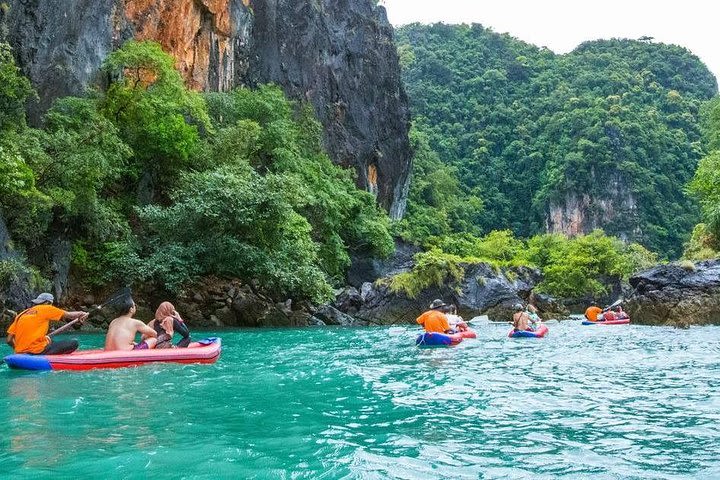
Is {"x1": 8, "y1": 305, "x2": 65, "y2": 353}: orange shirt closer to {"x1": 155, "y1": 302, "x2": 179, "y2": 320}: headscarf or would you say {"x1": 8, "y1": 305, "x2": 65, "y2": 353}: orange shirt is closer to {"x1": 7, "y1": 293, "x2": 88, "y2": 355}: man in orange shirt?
{"x1": 7, "y1": 293, "x2": 88, "y2": 355}: man in orange shirt

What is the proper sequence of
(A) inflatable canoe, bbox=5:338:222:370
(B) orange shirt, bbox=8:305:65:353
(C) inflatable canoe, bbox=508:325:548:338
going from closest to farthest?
(A) inflatable canoe, bbox=5:338:222:370, (B) orange shirt, bbox=8:305:65:353, (C) inflatable canoe, bbox=508:325:548:338

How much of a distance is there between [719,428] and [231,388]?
5639mm

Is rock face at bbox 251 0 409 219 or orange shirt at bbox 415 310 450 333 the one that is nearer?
orange shirt at bbox 415 310 450 333

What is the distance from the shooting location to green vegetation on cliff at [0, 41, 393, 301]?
17.1 meters

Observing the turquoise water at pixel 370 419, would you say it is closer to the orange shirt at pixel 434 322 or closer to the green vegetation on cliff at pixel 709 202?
the orange shirt at pixel 434 322

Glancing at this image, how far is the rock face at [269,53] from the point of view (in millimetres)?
20078

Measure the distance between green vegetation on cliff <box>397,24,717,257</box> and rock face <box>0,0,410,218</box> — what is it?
1303 centimetres

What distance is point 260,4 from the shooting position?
111 feet

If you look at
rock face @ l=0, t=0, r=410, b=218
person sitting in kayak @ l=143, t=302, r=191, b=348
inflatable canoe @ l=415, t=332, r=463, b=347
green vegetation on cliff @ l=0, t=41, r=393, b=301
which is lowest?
inflatable canoe @ l=415, t=332, r=463, b=347

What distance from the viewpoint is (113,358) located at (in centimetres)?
1002

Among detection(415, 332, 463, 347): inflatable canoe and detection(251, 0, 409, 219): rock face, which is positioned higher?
detection(251, 0, 409, 219): rock face

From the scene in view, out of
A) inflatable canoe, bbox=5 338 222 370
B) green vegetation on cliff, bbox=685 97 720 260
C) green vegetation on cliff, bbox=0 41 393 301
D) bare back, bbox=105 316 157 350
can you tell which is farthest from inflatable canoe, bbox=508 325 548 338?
green vegetation on cliff, bbox=685 97 720 260

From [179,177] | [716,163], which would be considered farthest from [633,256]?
[179,177]

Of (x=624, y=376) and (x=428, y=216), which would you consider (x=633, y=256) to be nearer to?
(x=428, y=216)
